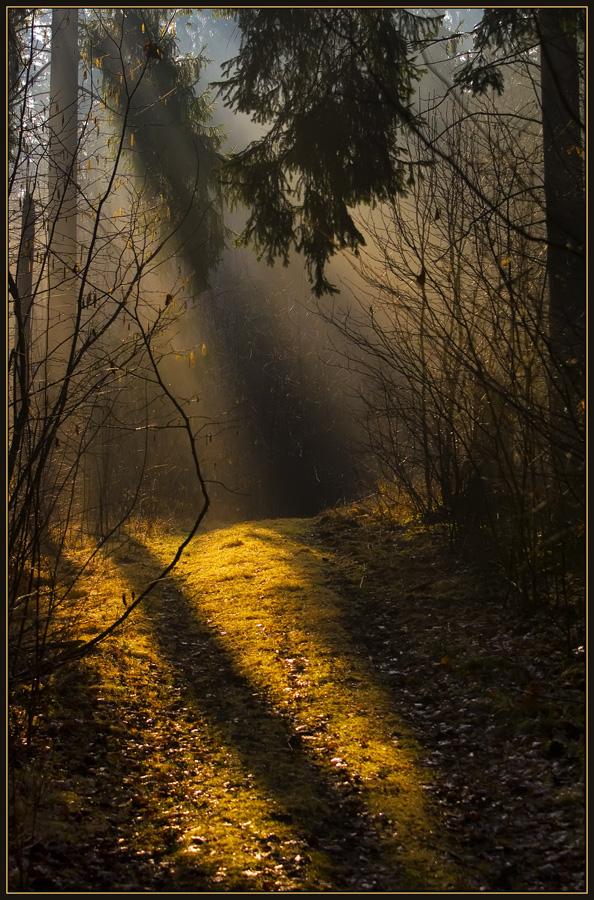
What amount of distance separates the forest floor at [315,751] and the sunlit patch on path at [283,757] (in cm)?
2

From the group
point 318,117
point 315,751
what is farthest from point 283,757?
point 318,117

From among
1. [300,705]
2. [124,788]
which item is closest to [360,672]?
[300,705]

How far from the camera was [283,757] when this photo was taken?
450cm

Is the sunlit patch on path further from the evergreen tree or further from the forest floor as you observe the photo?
the evergreen tree

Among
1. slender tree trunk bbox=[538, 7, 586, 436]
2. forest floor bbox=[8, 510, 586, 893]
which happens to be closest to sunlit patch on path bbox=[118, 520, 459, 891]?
forest floor bbox=[8, 510, 586, 893]

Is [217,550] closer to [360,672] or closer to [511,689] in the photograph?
[360,672]

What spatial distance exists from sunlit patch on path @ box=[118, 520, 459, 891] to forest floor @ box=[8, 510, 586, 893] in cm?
2

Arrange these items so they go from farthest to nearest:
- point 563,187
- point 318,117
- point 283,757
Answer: point 318,117 < point 563,187 < point 283,757

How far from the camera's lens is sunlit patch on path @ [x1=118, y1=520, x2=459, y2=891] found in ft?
11.0

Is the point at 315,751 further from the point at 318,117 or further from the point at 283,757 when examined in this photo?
the point at 318,117

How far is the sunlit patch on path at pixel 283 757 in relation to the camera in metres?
3.36

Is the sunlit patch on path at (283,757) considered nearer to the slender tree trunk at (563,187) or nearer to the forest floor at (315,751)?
the forest floor at (315,751)

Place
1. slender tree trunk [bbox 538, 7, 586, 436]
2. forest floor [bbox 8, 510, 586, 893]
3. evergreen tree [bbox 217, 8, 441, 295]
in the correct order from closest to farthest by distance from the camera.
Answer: forest floor [bbox 8, 510, 586, 893] < slender tree trunk [bbox 538, 7, 586, 436] < evergreen tree [bbox 217, 8, 441, 295]

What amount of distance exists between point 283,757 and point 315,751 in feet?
0.73
